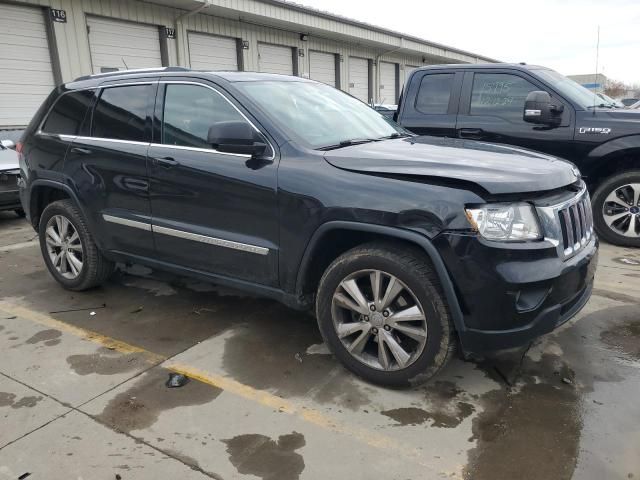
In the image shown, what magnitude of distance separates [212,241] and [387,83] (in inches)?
836

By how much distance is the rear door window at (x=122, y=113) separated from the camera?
3.91 metres

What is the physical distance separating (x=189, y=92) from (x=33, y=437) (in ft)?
7.73

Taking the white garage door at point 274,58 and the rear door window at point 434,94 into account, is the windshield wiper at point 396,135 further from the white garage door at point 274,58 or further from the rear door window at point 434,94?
the white garage door at point 274,58

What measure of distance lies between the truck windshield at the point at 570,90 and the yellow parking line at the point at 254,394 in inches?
185

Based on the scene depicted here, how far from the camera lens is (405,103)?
6621 millimetres

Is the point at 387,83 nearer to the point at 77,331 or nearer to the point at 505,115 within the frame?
the point at 505,115

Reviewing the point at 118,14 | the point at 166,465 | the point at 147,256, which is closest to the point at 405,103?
the point at 147,256

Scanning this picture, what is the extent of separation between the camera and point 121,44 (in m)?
12.1

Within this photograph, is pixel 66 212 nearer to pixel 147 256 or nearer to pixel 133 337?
pixel 147 256

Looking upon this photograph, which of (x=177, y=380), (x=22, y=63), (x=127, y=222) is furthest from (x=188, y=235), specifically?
(x=22, y=63)

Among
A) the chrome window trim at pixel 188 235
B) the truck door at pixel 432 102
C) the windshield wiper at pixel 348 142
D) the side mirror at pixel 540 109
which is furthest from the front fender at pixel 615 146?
the chrome window trim at pixel 188 235

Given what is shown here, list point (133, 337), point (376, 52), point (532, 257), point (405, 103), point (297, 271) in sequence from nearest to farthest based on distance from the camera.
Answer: point (532, 257) → point (297, 271) → point (133, 337) → point (405, 103) → point (376, 52)

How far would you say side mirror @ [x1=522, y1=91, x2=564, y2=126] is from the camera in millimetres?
5414

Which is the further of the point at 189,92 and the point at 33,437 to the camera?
the point at 189,92
